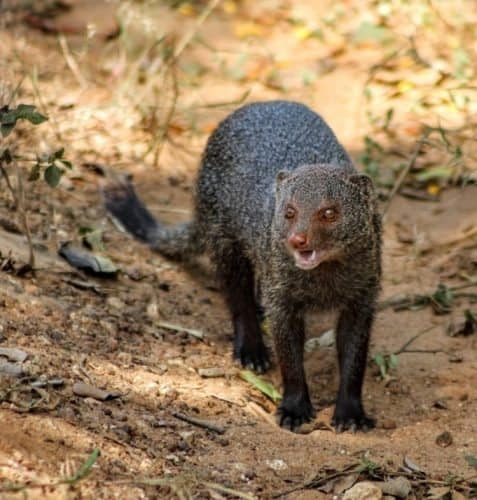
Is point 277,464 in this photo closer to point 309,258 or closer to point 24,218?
point 309,258

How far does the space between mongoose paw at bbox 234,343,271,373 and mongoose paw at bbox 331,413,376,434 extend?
2.08ft

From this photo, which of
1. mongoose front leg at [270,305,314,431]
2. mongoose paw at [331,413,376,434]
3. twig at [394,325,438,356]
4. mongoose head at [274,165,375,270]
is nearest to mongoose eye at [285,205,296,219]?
mongoose head at [274,165,375,270]

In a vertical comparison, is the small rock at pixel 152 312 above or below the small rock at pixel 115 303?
below

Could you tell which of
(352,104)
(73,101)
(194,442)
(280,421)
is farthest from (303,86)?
(194,442)

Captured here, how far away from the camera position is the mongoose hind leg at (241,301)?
505 centimetres

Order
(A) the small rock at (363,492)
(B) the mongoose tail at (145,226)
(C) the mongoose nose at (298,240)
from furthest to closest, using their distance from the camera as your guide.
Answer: (B) the mongoose tail at (145,226) < (C) the mongoose nose at (298,240) < (A) the small rock at (363,492)

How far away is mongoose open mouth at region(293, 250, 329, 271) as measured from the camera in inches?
157

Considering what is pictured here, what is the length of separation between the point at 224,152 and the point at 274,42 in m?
3.42

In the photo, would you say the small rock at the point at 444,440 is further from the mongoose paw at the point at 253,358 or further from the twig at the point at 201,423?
the mongoose paw at the point at 253,358

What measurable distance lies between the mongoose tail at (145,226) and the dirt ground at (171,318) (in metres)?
0.08

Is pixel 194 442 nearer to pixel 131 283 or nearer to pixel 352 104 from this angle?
pixel 131 283

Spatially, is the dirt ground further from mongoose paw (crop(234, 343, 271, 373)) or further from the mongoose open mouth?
the mongoose open mouth

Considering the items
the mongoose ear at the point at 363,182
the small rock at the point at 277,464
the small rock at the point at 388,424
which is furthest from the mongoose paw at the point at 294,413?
the mongoose ear at the point at 363,182

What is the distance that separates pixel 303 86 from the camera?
771 centimetres
